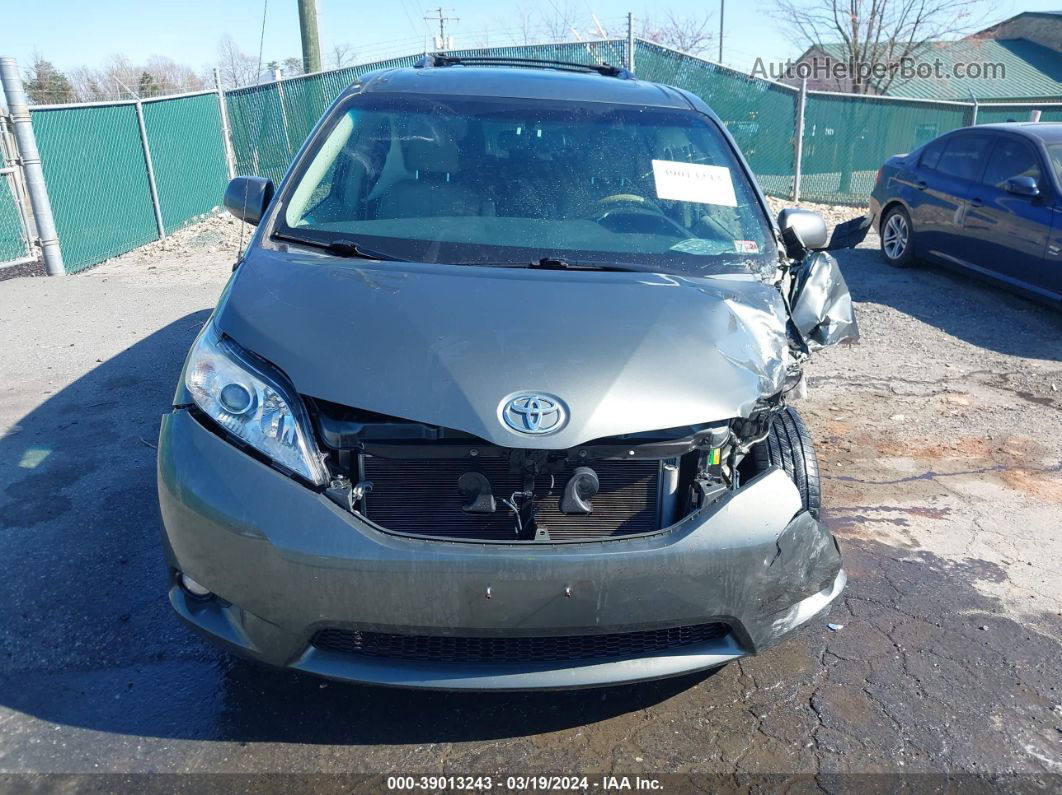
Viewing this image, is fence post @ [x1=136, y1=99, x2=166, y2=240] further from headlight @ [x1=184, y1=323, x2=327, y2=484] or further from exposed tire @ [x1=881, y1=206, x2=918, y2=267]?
headlight @ [x1=184, y1=323, x2=327, y2=484]

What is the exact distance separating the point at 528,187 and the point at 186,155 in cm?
1067

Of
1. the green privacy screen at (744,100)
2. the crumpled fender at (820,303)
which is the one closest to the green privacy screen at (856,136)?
the green privacy screen at (744,100)

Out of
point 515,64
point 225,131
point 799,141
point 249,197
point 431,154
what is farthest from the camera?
point 799,141

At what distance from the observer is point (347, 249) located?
295 centimetres

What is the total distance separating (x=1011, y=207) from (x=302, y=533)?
24.7ft

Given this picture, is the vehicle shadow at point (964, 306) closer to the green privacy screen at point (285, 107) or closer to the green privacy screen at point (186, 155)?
the green privacy screen at point (285, 107)

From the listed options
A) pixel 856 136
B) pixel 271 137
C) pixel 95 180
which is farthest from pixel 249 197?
pixel 856 136

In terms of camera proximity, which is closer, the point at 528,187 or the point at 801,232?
the point at 528,187

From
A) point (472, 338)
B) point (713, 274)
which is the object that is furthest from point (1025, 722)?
point (472, 338)

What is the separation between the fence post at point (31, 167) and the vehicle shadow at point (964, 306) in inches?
339

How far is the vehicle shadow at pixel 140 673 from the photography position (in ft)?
8.26

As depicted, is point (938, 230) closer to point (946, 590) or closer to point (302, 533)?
→ point (946, 590)

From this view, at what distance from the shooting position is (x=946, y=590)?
10.9 feet

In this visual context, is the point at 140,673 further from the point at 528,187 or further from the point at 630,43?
the point at 630,43
